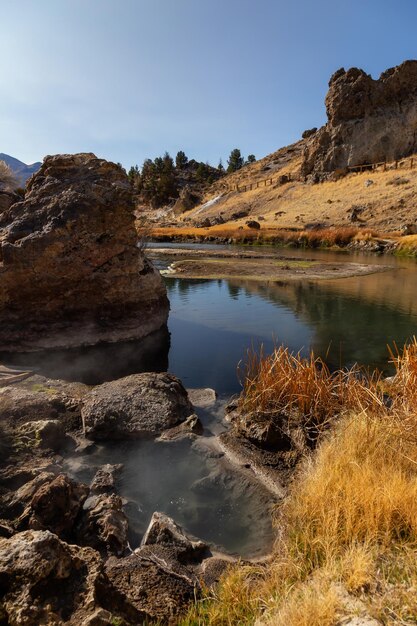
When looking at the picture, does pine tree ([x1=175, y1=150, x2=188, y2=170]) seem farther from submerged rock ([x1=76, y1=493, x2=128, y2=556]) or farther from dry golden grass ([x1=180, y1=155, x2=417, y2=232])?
submerged rock ([x1=76, y1=493, x2=128, y2=556])

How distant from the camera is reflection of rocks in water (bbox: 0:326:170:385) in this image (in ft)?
31.7

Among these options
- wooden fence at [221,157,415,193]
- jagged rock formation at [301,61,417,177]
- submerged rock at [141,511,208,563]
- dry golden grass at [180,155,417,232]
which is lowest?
submerged rock at [141,511,208,563]

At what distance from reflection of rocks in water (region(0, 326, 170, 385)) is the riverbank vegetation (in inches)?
218

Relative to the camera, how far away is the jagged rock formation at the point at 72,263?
10906 millimetres

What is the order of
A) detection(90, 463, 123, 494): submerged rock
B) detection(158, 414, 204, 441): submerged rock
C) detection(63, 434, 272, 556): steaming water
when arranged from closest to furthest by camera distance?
detection(63, 434, 272, 556): steaming water, detection(90, 463, 123, 494): submerged rock, detection(158, 414, 204, 441): submerged rock

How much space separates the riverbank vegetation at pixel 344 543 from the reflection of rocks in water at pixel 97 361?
18.2 ft

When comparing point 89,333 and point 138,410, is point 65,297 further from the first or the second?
point 138,410

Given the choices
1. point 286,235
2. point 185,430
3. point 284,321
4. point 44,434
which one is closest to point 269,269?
point 284,321

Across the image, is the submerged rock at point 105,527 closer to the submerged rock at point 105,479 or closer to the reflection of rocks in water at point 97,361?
the submerged rock at point 105,479

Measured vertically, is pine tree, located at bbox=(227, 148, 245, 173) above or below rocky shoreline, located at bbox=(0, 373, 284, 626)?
above

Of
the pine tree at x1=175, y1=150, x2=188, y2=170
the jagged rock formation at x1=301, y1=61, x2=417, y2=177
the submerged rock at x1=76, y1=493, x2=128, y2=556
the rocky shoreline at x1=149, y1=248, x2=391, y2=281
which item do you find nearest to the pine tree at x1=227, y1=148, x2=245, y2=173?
the pine tree at x1=175, y1=150, x2=188, y2=170

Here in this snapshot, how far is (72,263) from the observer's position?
11.4m

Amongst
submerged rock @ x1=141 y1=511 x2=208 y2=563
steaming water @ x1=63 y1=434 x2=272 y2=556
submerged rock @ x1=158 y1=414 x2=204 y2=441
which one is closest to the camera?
submerged rock @ x1=141 y1=511 x2=208 y2=563

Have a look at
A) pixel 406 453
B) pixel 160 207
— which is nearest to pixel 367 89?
pixel 160 207
